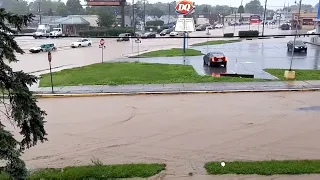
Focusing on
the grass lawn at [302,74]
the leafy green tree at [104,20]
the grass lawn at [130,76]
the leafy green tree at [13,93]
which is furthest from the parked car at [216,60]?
the leafy green tree at [104,20]

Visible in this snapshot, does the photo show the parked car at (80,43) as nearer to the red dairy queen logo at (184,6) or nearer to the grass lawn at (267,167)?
the red dairy queen logo at (184,6)

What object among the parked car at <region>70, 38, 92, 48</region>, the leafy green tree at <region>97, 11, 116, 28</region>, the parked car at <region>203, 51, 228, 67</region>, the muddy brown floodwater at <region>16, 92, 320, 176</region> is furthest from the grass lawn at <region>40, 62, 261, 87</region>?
the leafy green tree at <region>97, 11, 116, 28</region>

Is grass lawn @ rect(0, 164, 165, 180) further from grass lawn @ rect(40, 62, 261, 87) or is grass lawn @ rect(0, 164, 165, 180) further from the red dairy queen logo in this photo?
the red dairy queen logo

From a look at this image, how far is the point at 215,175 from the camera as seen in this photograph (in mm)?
11109

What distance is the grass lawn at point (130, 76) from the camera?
88.0ft

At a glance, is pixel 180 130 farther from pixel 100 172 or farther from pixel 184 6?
pixel 184 6

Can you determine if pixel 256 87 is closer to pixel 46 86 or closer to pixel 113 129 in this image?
pixel 113 129

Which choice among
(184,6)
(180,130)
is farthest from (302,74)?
(184,6)

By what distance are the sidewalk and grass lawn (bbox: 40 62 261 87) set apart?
112cm

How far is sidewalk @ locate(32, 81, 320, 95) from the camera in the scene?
77.9ft

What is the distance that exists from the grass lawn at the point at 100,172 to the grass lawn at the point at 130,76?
15.1 meters

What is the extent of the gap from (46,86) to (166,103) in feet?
31.8

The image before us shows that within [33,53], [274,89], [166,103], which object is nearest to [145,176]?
[166,103]

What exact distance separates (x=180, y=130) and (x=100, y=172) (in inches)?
219
